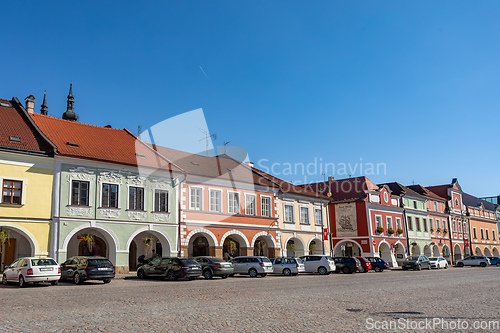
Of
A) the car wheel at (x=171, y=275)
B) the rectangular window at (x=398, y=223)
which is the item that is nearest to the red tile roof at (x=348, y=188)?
the rectangular window at (x=398, y=223)

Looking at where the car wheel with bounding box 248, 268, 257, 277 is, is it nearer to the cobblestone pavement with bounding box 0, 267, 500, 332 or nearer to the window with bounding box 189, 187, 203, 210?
the window with bounding box 189, 187, 203, 210

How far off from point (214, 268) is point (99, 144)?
12.9 metres

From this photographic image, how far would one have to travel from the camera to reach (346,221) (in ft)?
175

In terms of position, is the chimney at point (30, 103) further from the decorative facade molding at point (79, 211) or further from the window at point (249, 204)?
the window at point (249, 204)

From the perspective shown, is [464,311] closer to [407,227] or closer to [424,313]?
[424,313]

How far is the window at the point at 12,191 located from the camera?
89.2 ft

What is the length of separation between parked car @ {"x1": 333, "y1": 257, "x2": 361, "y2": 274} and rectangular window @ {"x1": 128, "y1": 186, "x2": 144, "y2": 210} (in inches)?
680

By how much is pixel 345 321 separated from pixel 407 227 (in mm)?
52092

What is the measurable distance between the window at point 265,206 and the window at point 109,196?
1466 cm

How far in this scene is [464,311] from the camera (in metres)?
12.1

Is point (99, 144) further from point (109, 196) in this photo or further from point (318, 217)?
point (318, 217)

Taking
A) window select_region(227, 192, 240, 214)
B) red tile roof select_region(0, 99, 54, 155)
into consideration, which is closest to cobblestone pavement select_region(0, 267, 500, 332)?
red tile roof select_region(0, 99, 54, 155)

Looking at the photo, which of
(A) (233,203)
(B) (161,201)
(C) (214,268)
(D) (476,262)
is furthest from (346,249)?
(C) (214,268)

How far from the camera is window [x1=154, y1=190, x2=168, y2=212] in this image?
3419 centimetres
